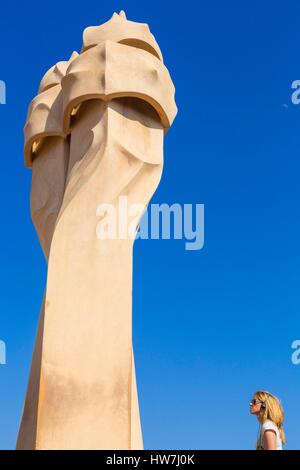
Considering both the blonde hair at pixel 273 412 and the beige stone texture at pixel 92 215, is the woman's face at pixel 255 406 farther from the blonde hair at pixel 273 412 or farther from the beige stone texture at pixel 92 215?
the beige stone texture at pixel 92 215

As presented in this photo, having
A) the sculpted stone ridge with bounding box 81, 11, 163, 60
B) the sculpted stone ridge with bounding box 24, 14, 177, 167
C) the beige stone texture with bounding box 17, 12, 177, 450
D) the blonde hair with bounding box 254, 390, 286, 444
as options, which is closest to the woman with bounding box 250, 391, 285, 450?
the blonde hair with bounding box 254, 390, 286, 444

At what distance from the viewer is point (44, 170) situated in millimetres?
8008

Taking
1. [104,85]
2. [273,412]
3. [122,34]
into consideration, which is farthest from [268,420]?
[122,34]

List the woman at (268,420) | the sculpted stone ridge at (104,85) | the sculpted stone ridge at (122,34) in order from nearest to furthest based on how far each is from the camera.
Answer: the woman at (268,420) < the sculpted stone ridge at (104,85) < the sculpted stone ridge at (122,34)

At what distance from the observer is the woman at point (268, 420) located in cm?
501

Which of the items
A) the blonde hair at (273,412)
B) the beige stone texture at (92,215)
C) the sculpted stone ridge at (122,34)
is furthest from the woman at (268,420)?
the sculpted stone ridge at (122,34)

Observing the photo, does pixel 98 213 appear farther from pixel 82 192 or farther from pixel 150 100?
pixel 150 100

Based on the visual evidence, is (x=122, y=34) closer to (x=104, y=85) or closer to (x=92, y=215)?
(x=104, y=85)

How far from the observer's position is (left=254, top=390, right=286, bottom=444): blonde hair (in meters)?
5.10

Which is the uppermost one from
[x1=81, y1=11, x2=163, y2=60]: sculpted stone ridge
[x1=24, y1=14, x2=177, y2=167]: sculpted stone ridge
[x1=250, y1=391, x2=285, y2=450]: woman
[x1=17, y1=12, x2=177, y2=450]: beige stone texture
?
[x1=81, y1=11, x2=163, y2=60]: sculpted stone ridge

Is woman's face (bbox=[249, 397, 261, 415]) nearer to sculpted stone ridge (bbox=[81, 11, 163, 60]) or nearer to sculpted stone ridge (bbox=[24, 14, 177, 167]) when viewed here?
sculpted stone ridge (bbox=[24, 14, 177, 167])

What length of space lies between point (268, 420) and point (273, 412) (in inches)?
3.0

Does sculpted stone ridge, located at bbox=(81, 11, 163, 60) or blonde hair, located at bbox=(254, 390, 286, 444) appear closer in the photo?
blonde hair, located at bbox=(254, 390, 286, 444)

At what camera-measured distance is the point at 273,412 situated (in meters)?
5.10
